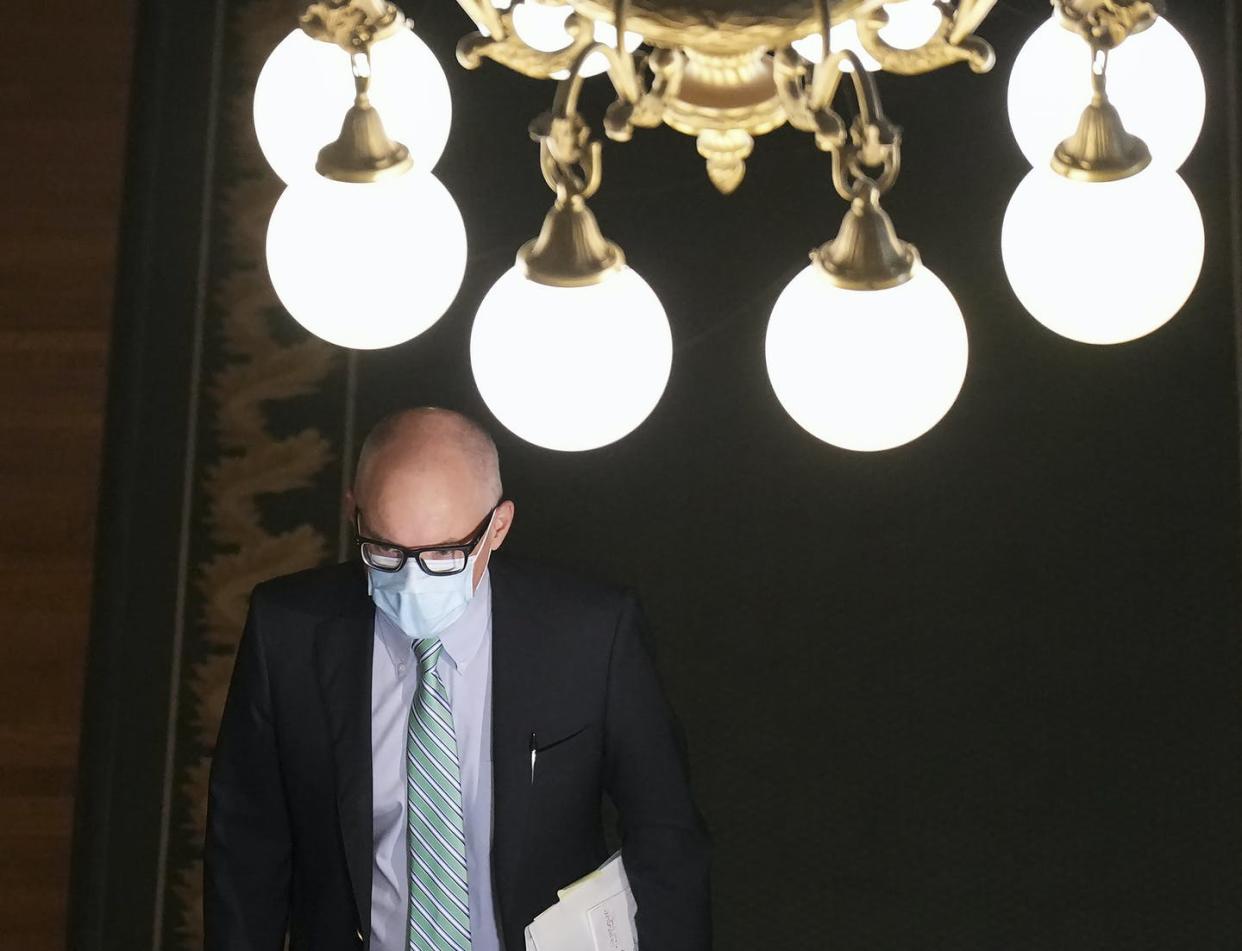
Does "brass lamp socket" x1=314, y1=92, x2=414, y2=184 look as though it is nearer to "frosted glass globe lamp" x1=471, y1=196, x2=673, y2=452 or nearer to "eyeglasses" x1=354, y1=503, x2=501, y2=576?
"frosted glass globe lamp" x1=471, y1=196, x2=673, y2=452

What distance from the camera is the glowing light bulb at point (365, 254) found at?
1042 millimetres

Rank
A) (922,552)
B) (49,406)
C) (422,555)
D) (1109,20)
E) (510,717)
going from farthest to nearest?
(49,406)
(922,552)
(510,717)
(422,555)
(1109,20)

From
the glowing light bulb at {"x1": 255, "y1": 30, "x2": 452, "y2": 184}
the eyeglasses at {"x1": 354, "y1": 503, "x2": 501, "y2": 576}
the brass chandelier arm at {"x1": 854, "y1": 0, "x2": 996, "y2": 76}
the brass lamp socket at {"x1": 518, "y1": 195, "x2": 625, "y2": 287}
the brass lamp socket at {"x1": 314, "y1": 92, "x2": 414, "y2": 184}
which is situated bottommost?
the eyeglasses at {"x1": 354, "y1": 503, "x2": 501, "y2": 576}

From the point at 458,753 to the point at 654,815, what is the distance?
253 millimetres

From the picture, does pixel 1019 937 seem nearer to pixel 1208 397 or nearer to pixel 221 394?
pixel 1208 397

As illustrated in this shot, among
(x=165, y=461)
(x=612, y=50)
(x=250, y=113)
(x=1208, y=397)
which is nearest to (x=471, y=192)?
(x=250, y=113)

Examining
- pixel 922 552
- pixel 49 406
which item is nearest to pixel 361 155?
pixel 922 552

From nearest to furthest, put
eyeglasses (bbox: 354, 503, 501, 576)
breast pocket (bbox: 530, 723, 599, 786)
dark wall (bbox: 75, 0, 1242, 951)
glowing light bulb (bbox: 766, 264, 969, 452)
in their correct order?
glowing light bulb (bbox: 766, 264, 969, 452), eyeglasses (bbox: 354, 503, 501, 576), breast pocket (bbox: 530, 723, 599, 786), dark wall (bbox: 75, 0, 1242, 951)

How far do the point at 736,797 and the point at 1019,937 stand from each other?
0.56 meters

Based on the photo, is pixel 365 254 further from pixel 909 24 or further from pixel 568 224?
pixel 909 24

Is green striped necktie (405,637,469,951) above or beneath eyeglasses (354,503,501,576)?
beneath

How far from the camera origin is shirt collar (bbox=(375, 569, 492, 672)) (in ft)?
6.23

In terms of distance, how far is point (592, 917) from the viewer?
1877 mm

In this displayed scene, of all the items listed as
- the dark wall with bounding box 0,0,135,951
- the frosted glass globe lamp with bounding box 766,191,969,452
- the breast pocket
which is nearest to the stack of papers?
the breast pocket
